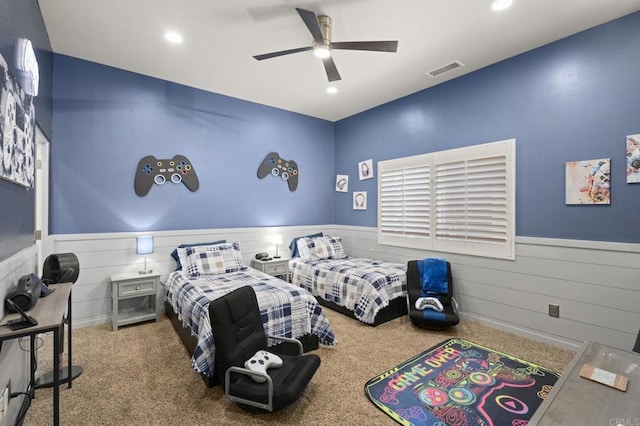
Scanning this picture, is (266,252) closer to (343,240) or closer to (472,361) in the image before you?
(343,240)

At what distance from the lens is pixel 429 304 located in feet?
11.5

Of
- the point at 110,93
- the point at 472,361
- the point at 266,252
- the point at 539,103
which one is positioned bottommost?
the point at 472,361

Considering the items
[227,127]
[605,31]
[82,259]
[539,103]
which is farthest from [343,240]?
[605,31]

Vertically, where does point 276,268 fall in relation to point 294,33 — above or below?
below

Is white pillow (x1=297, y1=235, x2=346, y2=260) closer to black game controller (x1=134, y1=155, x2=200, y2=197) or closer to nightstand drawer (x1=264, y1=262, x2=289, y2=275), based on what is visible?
nightstand drawer (x1=264, y1=262, x2=289, y2=275)

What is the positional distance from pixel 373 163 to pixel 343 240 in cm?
155

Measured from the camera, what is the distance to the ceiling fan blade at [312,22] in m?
2.30

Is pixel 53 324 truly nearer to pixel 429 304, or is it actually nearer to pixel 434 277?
pixel 429 304

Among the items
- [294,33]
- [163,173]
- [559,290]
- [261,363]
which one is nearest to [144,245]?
[163,173]

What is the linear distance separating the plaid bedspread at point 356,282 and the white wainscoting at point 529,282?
69 centimetres

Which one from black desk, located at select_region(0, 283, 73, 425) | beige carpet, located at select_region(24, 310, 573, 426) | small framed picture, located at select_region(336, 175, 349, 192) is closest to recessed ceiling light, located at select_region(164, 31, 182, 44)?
black desk, located at select_region(0, 283, 73, 425)

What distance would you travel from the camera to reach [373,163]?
5.10m

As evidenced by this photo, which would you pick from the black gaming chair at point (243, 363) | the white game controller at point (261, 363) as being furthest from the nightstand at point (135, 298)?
the white game controller at point (261, 363)

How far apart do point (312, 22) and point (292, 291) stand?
7.81ft
